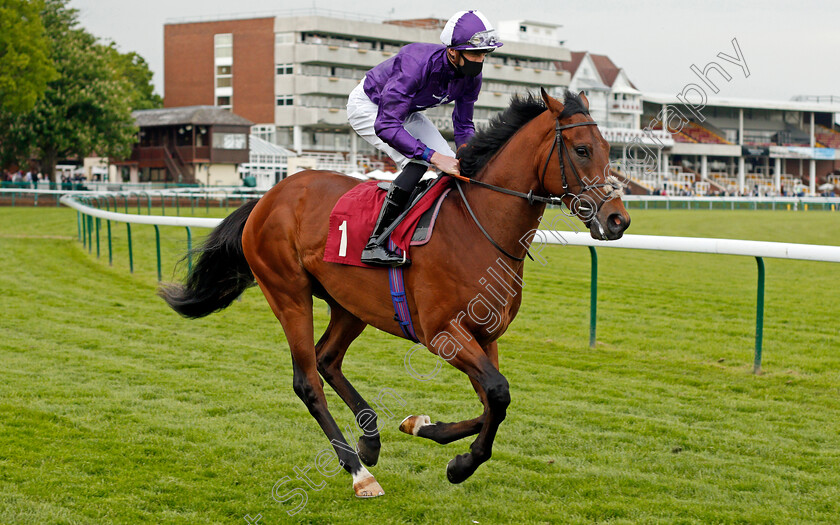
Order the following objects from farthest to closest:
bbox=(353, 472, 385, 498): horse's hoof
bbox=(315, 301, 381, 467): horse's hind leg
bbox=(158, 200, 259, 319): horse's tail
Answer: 1. bbox=(158, 200, 259, 319): horse's tail
2. bbox=(315, 301, 381, 467): horse's hind leg
3. bbox=(353, 472, 385, 498): horse's hoof

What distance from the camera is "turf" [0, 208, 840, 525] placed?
140 inches

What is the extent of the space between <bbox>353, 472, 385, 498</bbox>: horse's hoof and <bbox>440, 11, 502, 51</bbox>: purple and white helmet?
6.24ft

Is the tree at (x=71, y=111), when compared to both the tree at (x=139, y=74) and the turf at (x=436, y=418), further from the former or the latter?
the turf at (x=436, y=418)

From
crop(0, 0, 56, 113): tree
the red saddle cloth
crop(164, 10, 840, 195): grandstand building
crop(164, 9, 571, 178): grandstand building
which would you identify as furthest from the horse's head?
crop(164, 9, 571, 178): grandstand building

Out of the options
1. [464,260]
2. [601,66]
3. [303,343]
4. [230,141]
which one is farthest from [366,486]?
[601,66]

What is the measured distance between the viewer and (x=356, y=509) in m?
3.57

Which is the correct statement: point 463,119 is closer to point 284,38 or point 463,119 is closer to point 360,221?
point 360,221

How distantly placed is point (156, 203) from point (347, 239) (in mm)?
27758

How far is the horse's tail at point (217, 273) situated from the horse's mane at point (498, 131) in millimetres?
1622

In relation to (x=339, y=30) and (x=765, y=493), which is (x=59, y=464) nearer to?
(x=765, y=493)

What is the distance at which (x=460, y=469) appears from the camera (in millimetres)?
3562

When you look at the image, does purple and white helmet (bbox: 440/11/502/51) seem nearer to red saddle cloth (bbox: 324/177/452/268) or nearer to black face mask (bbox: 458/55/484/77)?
black face mask (bbox: 458/55/484/77)

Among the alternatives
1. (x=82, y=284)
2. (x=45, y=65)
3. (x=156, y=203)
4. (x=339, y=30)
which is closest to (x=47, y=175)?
(x=45, y=65)

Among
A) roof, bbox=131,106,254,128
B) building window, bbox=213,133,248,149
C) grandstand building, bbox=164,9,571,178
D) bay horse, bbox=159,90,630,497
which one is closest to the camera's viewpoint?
bay horse, bbox=159,90,630,497
